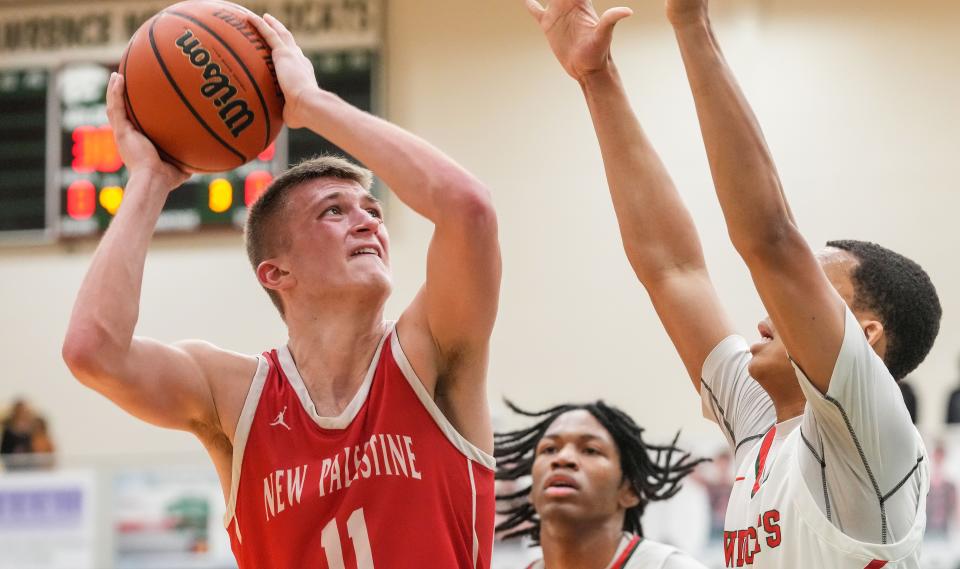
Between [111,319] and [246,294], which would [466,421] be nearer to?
[111,319]

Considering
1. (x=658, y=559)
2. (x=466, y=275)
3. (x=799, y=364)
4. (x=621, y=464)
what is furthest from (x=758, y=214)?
(x=621, y=464)

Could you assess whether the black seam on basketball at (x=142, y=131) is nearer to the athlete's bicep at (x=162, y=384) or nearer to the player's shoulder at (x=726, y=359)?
the athlete's bicep at (x=162, y=384)

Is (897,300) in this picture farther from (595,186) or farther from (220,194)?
(220,194)

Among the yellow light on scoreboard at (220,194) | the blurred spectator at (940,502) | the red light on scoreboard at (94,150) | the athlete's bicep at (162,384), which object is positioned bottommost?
the blurred spectator at (940,502)

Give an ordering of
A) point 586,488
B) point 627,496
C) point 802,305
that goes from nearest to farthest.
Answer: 1. point 802,305
2. point 586,488
3. point 627,496

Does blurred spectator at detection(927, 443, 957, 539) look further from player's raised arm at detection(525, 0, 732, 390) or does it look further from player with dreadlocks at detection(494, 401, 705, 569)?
player's raised arm at detection(525, 0, 732, 390)

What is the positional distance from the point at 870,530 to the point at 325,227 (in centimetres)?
132

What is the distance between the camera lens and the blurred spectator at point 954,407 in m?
8.22

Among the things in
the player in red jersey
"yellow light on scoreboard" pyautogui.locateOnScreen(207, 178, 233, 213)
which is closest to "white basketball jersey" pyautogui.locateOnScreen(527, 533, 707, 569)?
the player in red jersey

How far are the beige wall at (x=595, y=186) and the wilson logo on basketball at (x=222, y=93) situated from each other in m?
6.28

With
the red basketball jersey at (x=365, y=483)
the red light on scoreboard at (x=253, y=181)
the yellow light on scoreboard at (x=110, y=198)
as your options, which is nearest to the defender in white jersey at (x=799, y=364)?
the red basketball jersey at (x=365, y=483)

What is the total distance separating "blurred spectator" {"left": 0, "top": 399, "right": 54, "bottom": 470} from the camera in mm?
9297

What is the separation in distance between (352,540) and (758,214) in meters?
1.03

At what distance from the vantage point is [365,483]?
2.59 m
